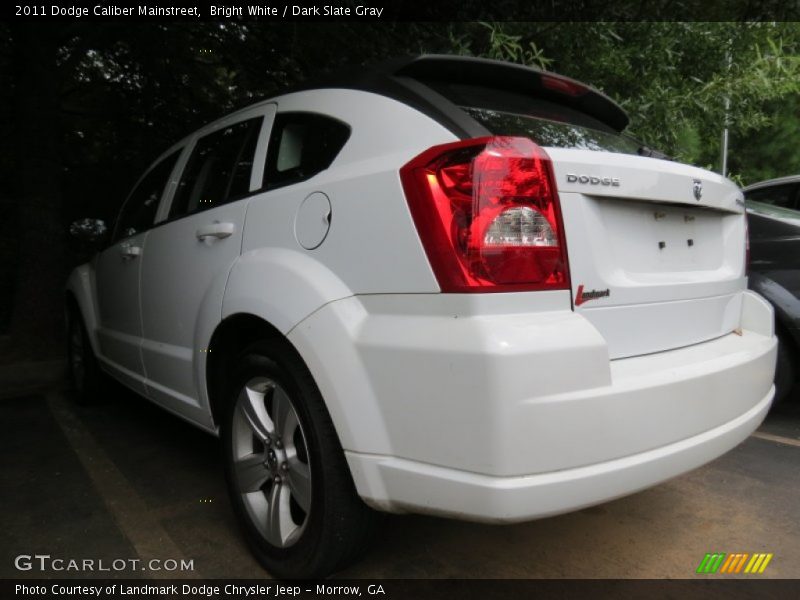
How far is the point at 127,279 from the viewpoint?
3262mm

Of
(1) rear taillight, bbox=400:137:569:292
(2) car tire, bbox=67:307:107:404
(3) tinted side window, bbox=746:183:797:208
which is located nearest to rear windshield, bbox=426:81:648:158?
(1) rear taillight, bbox=400:137:569:292

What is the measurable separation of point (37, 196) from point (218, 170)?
3.84m

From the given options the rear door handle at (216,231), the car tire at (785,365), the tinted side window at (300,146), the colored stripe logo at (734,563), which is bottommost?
the colored stripe logo at (734,563)

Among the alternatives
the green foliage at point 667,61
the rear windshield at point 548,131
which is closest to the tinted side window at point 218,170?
the rear windshield at point 548,131

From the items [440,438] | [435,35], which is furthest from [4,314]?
[440,438]

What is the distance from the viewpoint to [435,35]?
4.65 m

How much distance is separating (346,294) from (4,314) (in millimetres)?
6964

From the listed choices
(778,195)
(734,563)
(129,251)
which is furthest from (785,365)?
(129,251)

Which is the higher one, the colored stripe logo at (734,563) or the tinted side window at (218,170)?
the tinted side window at (218,170)

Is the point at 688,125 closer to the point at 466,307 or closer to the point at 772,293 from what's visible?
the point at 772,293

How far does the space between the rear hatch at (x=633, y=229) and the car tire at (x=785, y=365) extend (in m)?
1.53

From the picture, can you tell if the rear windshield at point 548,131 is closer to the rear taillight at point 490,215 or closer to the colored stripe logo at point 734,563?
the rear taillight at point 490,215

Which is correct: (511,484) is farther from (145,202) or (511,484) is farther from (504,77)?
(145,202)

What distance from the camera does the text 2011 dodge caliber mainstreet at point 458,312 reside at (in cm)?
145
